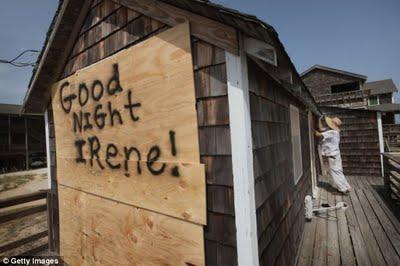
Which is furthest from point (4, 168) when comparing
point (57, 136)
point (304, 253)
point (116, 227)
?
point (304, 253)

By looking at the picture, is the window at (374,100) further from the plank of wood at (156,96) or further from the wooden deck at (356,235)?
the plank of wood at (156,96)

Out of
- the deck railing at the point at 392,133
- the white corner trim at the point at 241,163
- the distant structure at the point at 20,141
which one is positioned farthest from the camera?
the distant structure at the point at 20,141

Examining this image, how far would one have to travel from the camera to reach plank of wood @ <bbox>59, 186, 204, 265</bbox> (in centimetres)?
212

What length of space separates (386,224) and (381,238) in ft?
2.58

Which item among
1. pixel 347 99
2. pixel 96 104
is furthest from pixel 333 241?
pixel 347 99

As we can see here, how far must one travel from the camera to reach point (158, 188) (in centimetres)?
232

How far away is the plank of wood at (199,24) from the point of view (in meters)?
1.85

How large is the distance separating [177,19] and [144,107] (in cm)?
89

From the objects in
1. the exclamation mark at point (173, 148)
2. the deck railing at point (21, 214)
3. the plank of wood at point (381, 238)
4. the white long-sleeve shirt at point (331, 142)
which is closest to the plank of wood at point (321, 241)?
the plank of wood at point (381, 238)

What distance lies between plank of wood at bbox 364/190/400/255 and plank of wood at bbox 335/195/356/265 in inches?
24.4

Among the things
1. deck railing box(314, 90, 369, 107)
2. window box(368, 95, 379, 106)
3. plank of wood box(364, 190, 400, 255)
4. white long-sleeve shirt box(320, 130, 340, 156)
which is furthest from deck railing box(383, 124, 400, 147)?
plank of wood box(364, 190, 400, 255)

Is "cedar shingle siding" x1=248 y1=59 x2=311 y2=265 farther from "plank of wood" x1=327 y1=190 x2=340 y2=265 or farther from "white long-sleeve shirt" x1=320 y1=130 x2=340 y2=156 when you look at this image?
"white long-sleeve shirt" x1=320 y1=130 x2=340 y2=156

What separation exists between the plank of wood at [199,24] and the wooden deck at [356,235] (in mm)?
3232

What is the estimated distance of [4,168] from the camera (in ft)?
60.1
